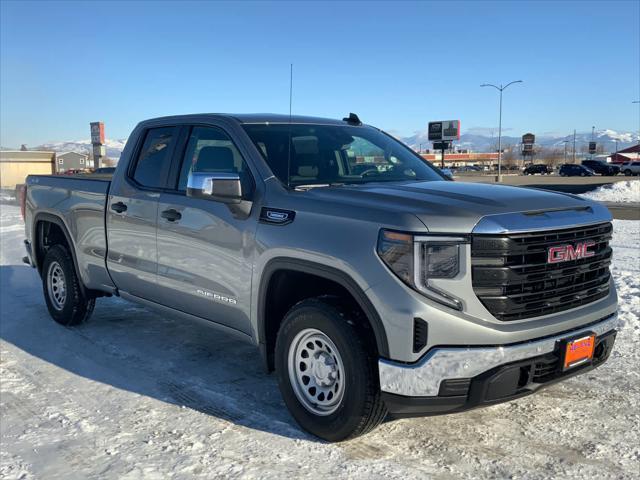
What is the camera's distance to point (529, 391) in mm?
3293

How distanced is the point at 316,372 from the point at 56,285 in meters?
3.85

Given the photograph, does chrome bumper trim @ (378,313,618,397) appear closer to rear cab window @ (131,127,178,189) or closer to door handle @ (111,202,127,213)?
rear cab window @ (131,127,178,189)

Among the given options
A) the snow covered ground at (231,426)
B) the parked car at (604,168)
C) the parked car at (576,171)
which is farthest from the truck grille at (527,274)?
the parked car at (604,168)

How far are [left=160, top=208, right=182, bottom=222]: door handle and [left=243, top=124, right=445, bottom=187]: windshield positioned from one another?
801mm

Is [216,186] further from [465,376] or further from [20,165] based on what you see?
[20,165]

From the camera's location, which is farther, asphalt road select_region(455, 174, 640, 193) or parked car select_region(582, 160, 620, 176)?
parked car select_region(582, 160, 620, 176)

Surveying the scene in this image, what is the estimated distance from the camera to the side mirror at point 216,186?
3859mm

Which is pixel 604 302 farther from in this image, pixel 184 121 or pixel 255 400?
pixel 184 121

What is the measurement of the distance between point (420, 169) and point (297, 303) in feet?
5.52

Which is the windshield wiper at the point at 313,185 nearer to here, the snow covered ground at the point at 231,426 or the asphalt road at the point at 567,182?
the snow covered ground at the point at 231,426

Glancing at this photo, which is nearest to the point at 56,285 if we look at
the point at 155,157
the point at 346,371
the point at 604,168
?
the point at 155,157

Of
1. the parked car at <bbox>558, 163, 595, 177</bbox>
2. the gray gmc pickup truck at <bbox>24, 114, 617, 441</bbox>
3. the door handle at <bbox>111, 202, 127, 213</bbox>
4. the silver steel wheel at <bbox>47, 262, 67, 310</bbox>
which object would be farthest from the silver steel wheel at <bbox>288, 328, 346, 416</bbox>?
the parked car at <bbox>558, 163, 595, 177</bbox>

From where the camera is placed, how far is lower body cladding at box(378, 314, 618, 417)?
312cm

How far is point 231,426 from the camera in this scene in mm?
3889
